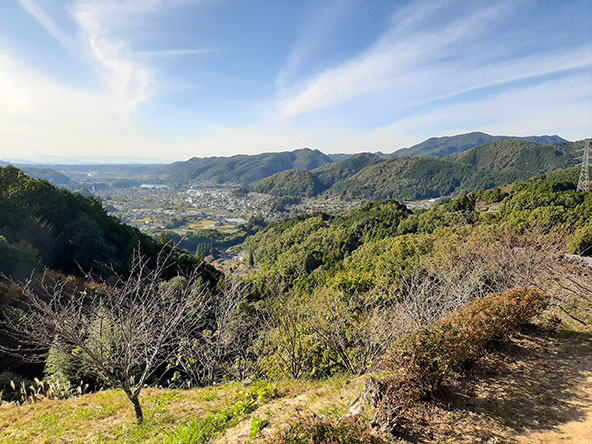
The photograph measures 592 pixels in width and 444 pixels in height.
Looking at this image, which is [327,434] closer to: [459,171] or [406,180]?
[406,180]

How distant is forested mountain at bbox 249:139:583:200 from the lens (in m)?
151

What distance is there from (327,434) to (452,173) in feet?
639

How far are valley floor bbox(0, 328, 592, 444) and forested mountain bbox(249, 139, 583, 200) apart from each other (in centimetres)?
16284

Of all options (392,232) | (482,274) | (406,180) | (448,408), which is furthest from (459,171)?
(448,408)

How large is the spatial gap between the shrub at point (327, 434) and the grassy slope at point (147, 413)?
89 cm

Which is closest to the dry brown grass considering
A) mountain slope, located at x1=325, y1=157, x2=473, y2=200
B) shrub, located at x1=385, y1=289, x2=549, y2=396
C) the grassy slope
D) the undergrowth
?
shrub, located at x1=385, y1=289, x2=549, y2=396

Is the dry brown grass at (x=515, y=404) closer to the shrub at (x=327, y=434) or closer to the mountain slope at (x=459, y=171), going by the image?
the shrub at (x=327, y=434)

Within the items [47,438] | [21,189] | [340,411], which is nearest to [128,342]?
[47,438]

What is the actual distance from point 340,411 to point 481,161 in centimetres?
21889

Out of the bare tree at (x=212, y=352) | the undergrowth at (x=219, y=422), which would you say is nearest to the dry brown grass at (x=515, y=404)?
the undergrowth at (x=219, y=422)

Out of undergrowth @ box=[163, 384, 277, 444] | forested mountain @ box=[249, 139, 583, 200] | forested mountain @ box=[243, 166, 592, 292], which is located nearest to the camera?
undergrowth @ box=[163, 384, 277, 444]

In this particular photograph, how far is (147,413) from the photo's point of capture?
5.30m

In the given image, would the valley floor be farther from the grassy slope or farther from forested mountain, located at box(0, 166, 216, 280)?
forested mountain, located at box(0, 166, 216, 280)

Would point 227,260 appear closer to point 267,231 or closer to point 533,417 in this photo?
point 267,231
